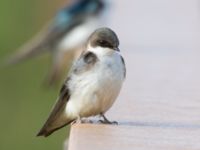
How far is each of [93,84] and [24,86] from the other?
25.1ft

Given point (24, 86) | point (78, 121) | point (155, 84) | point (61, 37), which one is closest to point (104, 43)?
point (78, 121)

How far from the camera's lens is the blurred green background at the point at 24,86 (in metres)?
10.1

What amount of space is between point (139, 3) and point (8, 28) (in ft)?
14.1

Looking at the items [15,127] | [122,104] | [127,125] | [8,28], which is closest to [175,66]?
[122,104]

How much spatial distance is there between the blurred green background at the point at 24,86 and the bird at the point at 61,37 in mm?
244

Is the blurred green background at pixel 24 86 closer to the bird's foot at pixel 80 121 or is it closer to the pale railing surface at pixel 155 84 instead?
the pale railing surface at pixel 155 84

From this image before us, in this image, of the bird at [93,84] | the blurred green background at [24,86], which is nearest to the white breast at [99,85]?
the bird at [93,84]

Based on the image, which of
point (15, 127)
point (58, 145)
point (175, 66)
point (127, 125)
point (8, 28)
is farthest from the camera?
point (8, 28)

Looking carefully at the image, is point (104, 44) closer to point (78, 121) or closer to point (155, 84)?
point (78, 121)

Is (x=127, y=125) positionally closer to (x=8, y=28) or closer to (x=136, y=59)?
(x=136, y=59)

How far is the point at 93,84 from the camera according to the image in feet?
15.0

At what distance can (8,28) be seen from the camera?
13.7 metres

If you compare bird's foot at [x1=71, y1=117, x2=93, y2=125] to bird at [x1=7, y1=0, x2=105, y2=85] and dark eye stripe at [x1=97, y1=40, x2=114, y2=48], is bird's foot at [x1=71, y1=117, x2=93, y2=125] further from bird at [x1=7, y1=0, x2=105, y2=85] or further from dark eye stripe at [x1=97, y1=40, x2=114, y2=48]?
bird at [x1=7, y1=0, x2=105, y2=85]

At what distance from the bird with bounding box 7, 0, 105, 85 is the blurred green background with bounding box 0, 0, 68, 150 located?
0.80 feet
